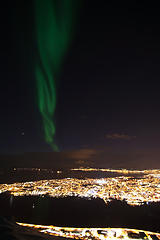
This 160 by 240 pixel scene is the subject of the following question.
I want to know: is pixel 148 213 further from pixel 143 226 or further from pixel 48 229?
pixel 48 229

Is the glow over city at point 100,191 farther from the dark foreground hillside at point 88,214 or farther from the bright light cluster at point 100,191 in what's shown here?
the dark foreground hillside at point 88,214

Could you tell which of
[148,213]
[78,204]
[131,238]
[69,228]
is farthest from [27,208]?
[148,213]

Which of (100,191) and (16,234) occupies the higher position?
(100,191)

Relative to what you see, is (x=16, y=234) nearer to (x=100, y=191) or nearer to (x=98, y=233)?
(x=98, y=233)

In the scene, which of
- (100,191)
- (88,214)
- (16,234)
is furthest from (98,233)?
(100,191)

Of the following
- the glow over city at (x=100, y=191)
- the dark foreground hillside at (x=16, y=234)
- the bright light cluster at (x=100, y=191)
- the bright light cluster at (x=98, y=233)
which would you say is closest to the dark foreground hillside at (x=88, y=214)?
the bright light cluster at (x=98, y=233)

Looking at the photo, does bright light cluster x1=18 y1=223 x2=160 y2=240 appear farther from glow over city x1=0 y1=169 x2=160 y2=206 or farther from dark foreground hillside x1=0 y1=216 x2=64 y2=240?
glow over city x1=0 y1=169 x2=160 y2=206
